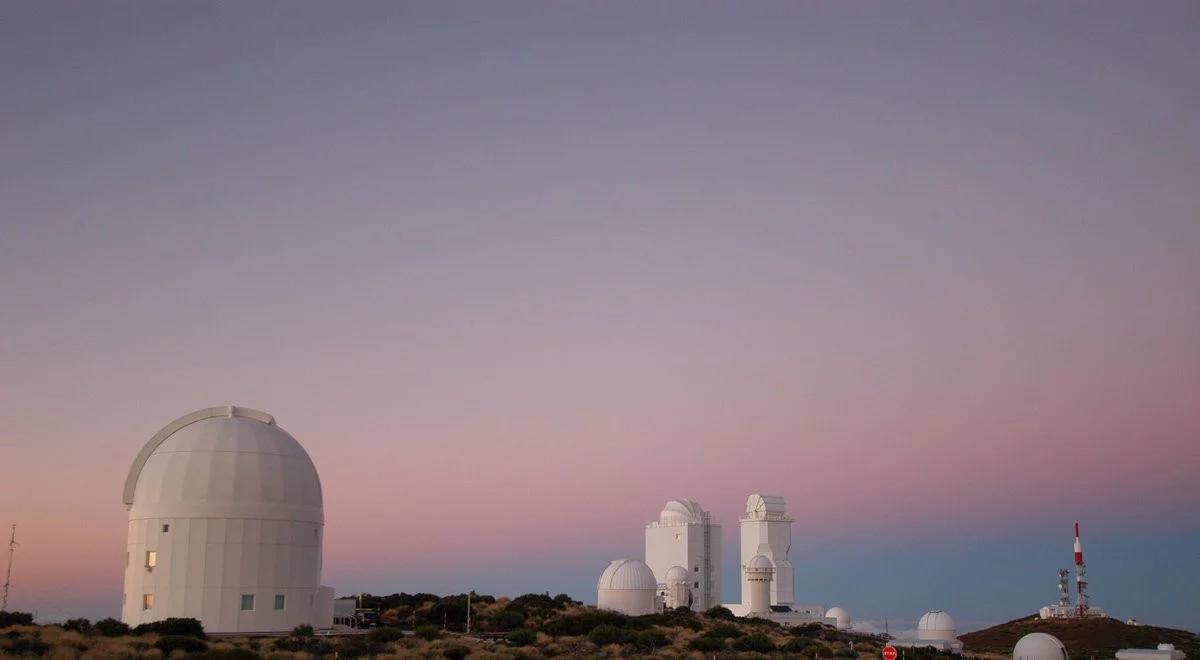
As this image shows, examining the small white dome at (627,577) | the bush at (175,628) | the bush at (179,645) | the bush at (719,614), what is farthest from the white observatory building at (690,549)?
the bush at (179,645)

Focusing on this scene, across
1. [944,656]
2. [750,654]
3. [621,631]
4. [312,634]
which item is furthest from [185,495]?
[944,656]

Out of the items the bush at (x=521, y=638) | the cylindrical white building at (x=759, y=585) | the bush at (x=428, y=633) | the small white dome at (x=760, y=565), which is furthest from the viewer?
the small white dome at (x=760, y=565)

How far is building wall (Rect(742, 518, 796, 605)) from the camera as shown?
220ft

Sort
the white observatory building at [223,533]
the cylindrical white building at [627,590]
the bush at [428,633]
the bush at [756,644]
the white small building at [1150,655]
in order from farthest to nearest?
1. the cylindrical white building at [627,590]
2. the white small building at [1150,655]
3. the bush at [756,644]
4. the bush at [428,633]
5. the white observatory building at [223,533]

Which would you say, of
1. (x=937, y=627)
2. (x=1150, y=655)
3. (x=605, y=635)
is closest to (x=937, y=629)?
(x=937, y=627)

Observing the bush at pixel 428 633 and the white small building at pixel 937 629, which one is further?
the white small building at pixel 937 629

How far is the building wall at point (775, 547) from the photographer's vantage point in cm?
6700

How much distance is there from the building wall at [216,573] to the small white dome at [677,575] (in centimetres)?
3395

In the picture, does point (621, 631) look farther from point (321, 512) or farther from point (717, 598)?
point (717, 598)

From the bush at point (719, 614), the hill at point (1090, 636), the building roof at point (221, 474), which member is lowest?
the hill at point (1090, 636)

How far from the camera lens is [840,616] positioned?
62.8 m

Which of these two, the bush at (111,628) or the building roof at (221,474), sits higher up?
the building roof at (221,474)

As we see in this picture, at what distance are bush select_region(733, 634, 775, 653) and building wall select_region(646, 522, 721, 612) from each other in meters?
29.1

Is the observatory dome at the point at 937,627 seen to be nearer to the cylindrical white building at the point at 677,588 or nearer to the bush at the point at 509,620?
the cylindrical white building at the point at 677,588
